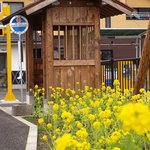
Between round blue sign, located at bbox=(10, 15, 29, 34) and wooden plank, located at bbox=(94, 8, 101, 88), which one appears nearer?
wooden plank, located at bbox=(94, 8, 101, 88)

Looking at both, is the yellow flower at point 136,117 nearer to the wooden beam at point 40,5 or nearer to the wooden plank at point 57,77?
the wooden beam at point 40,5

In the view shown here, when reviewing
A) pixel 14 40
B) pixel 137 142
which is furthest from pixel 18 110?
pixel 14 40

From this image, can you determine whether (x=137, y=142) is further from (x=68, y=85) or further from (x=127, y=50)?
(x=127, y=50)

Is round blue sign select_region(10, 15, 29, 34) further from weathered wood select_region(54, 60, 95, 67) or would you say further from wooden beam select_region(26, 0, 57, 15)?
weathered wood select_region(54, 60, 95, 67)

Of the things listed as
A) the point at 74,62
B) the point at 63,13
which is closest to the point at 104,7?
the point at 63,13

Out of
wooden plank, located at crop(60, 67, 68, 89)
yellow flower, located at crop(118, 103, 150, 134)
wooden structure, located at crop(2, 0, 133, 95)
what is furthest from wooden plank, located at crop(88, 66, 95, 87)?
yellow flower, located at crop(118, 103, 150, 134)

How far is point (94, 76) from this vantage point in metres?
10.8

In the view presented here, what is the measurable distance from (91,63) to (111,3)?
1.51 metres

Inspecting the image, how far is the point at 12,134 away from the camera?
27.5 ft

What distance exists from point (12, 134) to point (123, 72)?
5.14 meters

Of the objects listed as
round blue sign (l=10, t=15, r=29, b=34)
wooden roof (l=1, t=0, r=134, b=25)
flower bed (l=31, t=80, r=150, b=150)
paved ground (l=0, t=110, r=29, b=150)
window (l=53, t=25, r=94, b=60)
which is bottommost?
paved ground (l=0, t=110, r=29, b=150)

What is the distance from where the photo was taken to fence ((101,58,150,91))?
38.3ft

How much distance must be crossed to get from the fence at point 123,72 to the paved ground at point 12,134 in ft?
10.6

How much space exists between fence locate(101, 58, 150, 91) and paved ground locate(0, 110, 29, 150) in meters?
3.24
